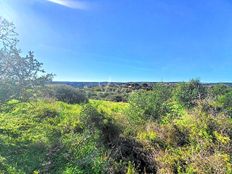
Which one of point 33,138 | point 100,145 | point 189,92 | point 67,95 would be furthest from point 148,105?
point 67,95

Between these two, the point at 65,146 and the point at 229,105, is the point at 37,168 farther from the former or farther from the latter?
the point at 229,105

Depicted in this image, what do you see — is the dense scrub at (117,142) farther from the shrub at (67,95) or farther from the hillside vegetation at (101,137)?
the shrub at (67,95)

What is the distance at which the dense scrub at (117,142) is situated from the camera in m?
9.55

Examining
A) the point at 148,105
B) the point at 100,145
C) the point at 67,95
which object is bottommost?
the point at 100,145

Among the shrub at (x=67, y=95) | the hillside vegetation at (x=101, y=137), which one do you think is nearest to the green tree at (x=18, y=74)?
the hillside vegetation at (x=101, y=137)

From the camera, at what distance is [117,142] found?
12539 mm

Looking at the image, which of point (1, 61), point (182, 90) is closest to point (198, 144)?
point (1, 61)

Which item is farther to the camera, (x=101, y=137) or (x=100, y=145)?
(x=101, y=137)

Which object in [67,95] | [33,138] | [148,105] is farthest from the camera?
[67,95]

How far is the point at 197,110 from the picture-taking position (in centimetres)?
1284

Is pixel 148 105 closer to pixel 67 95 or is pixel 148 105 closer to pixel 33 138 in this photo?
pixel 33 138

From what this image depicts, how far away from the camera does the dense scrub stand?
9547 mm

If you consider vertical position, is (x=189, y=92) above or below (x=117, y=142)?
above

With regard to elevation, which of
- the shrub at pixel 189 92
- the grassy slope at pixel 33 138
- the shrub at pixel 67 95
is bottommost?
the grassy slope at pixel 33 138
